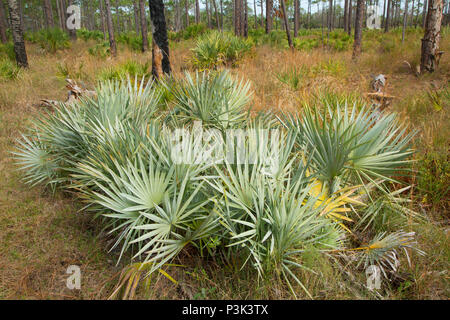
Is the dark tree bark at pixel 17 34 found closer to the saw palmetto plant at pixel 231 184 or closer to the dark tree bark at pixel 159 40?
the dark tree bark at pixel 159 40

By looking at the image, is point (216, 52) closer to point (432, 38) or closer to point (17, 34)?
point (432, 38)

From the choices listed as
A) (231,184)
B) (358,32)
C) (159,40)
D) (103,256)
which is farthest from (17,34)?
A: (358,32)

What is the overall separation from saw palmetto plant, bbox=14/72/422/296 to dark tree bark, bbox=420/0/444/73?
5.53m

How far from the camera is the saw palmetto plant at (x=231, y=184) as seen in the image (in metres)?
1.96

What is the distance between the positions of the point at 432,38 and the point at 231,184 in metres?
7.45

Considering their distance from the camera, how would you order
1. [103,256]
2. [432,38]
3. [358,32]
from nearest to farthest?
[103,256]
[432,38]
[358,32]

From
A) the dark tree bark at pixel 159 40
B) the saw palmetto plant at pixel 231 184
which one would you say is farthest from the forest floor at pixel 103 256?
the dark tree bark at pixel 159 40

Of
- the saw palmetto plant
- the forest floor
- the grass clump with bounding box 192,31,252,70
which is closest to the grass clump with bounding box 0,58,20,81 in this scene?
the forest floor

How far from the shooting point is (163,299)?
6.44ft

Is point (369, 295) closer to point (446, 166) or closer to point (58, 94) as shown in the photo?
point (446, 166)

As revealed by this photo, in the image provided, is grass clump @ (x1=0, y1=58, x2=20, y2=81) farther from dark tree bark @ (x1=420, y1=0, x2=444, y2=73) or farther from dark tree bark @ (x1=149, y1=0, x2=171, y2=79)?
dark tree bark @ (x1=420, y1=0, x2=444, y2=73)

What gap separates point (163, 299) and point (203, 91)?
2.32 metres

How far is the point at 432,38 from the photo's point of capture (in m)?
6.86
